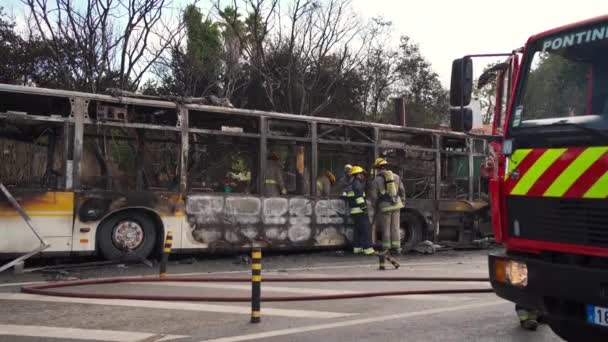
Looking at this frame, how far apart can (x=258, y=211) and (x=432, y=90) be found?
2651cm

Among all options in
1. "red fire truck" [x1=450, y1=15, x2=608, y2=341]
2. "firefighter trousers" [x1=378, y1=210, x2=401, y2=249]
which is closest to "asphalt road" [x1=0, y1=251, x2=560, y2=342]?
"red fire truck" [x1=450, y1=15, x2=608, y2=341]

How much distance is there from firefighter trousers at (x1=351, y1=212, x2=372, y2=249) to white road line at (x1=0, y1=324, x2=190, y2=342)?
282 inches

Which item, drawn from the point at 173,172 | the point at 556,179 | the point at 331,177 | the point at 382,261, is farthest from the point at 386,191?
the point at 556,179

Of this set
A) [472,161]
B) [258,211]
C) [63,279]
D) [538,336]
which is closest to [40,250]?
[63,279]

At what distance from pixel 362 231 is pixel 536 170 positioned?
8.05 metres

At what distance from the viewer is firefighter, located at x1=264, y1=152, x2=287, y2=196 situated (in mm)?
11398

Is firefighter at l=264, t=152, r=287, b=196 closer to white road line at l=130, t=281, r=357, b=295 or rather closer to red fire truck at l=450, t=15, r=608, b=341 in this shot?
white road line at l=130, t=281, r=357, b=295

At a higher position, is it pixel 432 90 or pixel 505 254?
pixel 432 90

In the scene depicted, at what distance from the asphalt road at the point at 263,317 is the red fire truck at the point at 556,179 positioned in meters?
1.05

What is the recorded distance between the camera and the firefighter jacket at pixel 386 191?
12.3 m

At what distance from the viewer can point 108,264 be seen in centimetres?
984

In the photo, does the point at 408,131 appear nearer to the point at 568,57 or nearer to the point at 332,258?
the point at 332,258

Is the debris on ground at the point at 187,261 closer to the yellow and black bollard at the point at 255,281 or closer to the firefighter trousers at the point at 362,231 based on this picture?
the firefighter trousers at the point at 362,231

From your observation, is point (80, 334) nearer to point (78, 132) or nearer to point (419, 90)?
point (78, 132)
